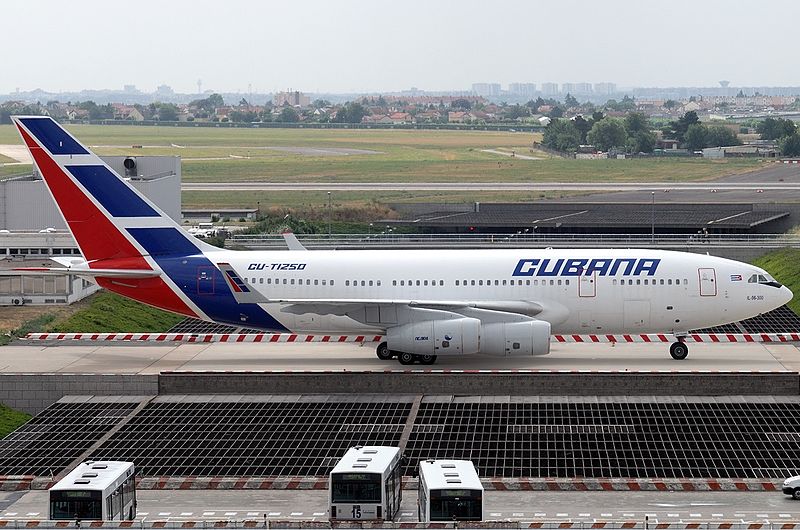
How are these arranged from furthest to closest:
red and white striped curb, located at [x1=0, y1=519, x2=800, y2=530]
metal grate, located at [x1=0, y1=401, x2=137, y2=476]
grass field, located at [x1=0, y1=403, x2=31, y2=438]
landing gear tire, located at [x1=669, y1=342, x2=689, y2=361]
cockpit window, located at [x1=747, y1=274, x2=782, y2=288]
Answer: cockpit window, located at [x1=747, y1=274, x2=782, y2=288] < landing gear tire, located at [x1=669, y1=342, x2=689, y2=361] < grass field, located at [x1=0, y1=403, x2=31, y2=438] < metal grate, located at [x1=0, y1=401, x2=137, y2=476] < red and white striped curb, located at [x1=0, y1=519, x2=800, y2=530]

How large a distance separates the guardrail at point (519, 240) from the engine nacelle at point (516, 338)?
1368 inches

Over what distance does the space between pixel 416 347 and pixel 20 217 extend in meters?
46.3

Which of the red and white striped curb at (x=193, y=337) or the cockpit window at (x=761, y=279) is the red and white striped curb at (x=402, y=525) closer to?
the cockpit window at (x=761, y=279)

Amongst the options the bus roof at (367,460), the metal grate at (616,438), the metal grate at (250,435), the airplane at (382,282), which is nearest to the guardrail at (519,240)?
the airplane at (382,282)

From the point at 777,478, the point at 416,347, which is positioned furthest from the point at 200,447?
the point at 777,478

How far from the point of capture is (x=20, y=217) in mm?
90000

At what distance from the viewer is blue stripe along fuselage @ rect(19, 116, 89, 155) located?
53.0 m

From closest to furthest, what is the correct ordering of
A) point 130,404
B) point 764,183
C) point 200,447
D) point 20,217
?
point 200,447
point 130,404
point 20,217
point 764,183

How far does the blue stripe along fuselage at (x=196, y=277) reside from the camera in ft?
173

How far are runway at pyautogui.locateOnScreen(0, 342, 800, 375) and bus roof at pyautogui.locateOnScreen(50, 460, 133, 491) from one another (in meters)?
15.4

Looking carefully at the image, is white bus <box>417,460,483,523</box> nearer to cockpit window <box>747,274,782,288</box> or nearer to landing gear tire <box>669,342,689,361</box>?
landing gear tire <box>669,342,689,361</box>

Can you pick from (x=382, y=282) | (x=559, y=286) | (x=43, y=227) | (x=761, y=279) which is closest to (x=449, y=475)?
(x=559, y=286)

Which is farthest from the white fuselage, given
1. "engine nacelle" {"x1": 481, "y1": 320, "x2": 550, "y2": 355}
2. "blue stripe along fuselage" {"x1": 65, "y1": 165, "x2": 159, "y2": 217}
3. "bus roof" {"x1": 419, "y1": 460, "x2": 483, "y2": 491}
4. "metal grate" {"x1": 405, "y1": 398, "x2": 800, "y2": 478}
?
"bus roof" {"x1": 419, "y1": 460, "x2": 483, "y2": 491}

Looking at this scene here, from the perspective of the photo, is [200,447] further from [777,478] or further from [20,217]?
[20,217]
